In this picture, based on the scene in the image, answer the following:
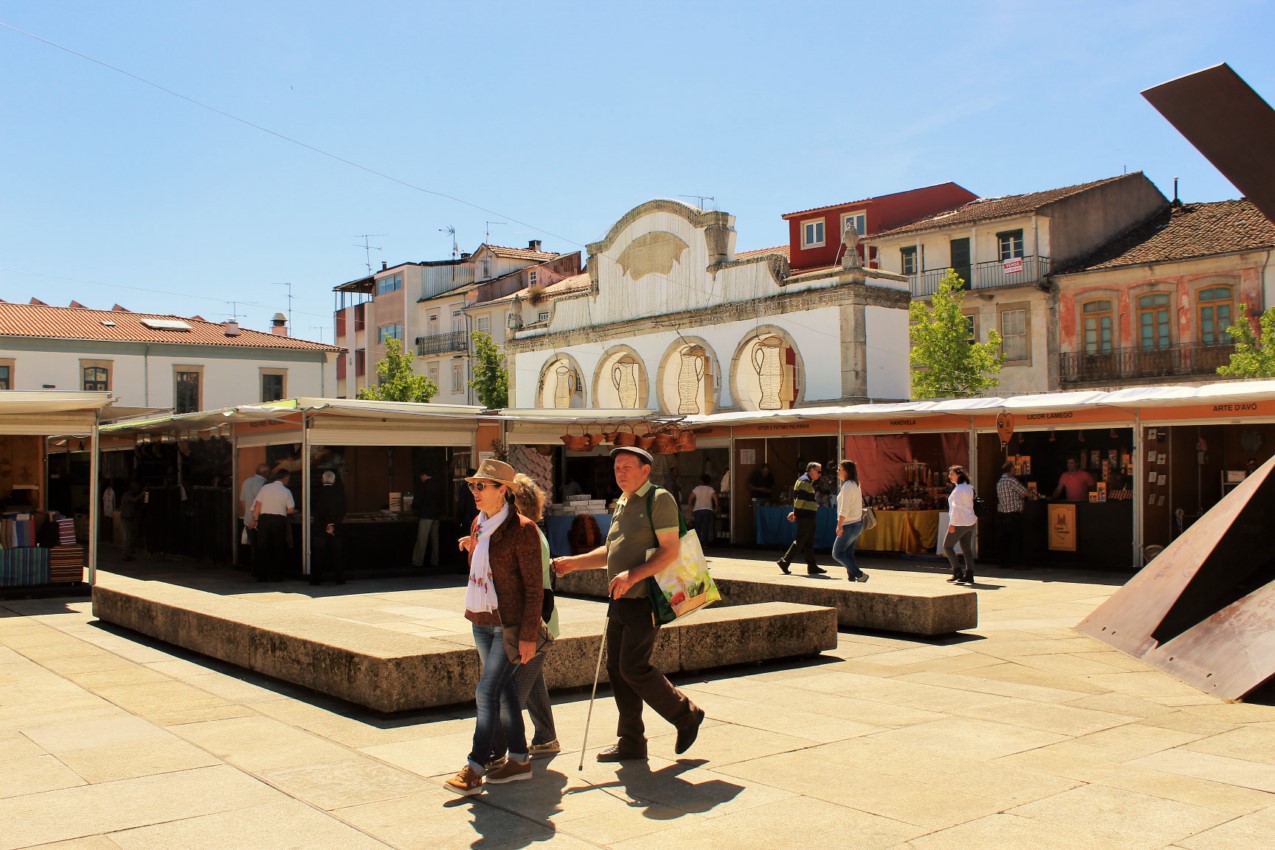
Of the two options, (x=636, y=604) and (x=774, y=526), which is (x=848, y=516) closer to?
(x=774, y=526)

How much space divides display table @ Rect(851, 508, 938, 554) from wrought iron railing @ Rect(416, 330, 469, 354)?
3626 centimetres

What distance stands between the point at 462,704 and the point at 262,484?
34.0ft

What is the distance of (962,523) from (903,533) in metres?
4.61

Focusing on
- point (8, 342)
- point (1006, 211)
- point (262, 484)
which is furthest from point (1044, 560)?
point (8, 342)

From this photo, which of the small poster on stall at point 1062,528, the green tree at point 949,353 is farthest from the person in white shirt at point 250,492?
the green tree at point 949,353

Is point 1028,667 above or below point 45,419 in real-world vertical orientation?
below

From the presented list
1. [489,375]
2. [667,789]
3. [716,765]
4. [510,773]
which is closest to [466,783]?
[510,773]

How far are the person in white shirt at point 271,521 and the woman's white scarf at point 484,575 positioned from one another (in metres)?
10.9

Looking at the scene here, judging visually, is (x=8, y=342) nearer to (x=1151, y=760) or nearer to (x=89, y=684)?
(x=89, y=684)

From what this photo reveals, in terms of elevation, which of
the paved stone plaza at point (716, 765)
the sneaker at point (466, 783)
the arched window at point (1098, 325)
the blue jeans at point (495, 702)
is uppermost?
the arched window at point (1098, 325)

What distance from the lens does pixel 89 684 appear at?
7.93 m

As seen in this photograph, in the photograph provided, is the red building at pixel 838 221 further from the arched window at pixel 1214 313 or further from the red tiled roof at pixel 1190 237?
the arched window at pixel 1214 313

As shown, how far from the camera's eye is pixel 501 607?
17.4 feet

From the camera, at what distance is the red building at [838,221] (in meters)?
40.3
